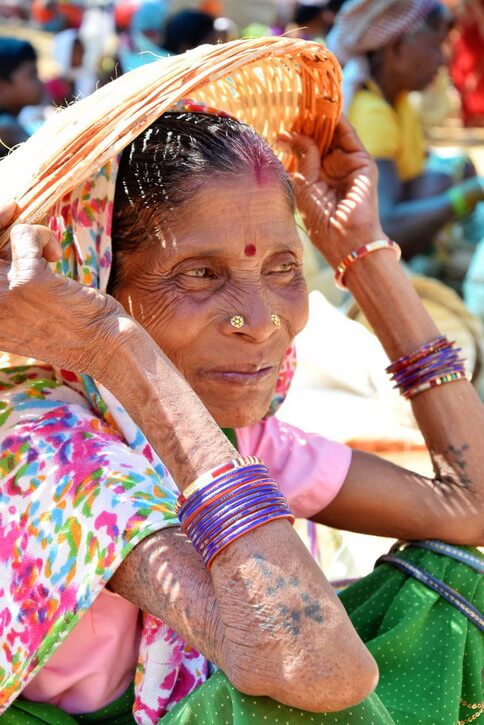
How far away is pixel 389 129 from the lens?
6164 mm

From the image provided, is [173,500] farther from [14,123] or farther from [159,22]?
[159,22]

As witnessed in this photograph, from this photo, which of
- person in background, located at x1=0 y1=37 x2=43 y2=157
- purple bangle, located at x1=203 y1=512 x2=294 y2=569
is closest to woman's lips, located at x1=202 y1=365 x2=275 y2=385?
purple bangle, located at x1=203 y1=512 x2=294 y2=569

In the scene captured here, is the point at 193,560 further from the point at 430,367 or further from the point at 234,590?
the point at 430,367

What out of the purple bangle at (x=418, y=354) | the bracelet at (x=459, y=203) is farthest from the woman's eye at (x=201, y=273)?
the bracelet at (x=459, y=203)

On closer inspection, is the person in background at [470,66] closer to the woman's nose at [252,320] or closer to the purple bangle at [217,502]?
the woman's nose at [252,320]

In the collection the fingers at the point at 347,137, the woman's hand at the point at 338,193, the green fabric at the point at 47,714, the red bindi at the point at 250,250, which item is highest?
the fingers at the point at 347,137

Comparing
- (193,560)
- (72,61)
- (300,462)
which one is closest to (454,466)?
Answer: (300,462)

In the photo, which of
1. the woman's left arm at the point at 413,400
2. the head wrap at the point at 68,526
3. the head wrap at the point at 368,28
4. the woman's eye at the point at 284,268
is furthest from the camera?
the head wrap at the point at 368,28

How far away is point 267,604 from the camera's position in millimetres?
1407

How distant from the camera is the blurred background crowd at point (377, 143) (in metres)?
3.97

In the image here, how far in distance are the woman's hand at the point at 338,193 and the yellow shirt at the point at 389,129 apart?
12.0 ft

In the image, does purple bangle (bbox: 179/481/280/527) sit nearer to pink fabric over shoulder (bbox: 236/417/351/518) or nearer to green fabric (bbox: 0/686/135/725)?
green fabric (bbox: 0/686/135/725)

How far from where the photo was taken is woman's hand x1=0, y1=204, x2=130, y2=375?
1.43 meters

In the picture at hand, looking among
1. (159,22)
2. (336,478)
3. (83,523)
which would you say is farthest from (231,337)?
(159,22)
